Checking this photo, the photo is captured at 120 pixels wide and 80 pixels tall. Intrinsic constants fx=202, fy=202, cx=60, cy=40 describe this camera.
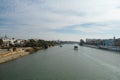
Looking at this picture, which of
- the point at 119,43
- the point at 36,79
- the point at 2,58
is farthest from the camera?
the point at 119,43

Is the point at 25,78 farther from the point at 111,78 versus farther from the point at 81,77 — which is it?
the point at 111,78

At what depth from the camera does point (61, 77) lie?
359 inches

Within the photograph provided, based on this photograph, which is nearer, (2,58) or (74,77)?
(74,77)

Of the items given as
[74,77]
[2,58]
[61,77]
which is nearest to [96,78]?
[74,77]

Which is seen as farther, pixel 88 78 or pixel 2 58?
pixel 2 58

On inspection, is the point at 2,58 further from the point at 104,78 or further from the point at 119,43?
the point at 119,43

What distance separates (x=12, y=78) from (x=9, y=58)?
7.60m

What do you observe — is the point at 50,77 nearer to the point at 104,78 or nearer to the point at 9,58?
the point at 104,78

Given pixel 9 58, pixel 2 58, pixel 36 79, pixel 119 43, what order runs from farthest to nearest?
pixel 119 43 → pixel 9 58 → pixel 2 58 → pixel 36 79

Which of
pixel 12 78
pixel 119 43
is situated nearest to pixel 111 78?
pixel 12 78

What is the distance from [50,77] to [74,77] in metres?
1.09

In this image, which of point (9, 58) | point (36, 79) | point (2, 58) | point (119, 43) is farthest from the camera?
point (119, 43)

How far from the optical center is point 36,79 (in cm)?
872

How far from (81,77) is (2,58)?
7686mm
